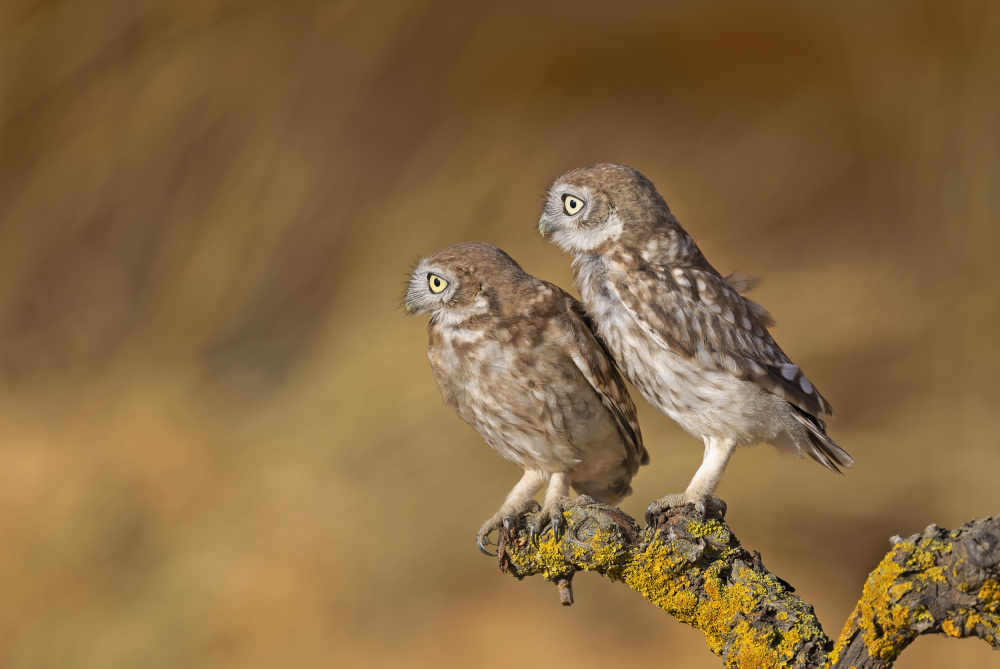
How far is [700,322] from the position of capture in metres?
1.72

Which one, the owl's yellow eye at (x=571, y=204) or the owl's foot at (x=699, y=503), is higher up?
the owl's yellow eye at (x=571, y=204)

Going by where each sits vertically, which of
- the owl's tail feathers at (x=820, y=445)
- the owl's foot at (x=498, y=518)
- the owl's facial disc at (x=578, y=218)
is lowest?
the owl's foot at (x=498, y=518)

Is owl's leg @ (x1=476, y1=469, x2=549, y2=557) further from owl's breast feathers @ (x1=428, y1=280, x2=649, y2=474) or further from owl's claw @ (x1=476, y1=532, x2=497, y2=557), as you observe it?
owl's breast feathers @ (x1=428, y1=280, x2=649, y2=474)

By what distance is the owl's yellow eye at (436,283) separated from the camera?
1852 mm

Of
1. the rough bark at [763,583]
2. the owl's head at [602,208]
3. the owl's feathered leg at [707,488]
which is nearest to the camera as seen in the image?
the rough bark at [763,583]

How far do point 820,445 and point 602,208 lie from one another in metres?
0.71

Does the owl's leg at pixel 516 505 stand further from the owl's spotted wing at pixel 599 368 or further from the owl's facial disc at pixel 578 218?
the owl's facial disc at pixel 578 218

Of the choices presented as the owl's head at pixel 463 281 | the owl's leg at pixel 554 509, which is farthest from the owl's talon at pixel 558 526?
the owl's head at pixel 463 281

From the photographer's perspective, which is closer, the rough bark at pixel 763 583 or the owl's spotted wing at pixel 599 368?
the rough bark at pixel 763 583

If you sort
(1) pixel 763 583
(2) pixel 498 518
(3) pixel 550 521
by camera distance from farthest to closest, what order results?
(2) pixel 498 518 → (3) pixel 550 521 → (1) pixel 763 583

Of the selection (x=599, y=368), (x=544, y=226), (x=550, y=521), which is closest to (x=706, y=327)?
(x=599, y=368)

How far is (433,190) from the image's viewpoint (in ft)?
14.6

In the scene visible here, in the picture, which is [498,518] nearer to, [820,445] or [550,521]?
[550,521]

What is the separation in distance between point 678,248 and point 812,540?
2666 mm
